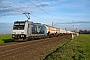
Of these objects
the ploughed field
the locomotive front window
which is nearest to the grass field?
the ploughed field

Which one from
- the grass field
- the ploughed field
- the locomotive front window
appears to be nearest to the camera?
the grass field

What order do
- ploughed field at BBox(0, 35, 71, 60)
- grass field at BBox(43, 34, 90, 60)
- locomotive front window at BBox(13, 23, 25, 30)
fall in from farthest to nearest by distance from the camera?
locomotive front window at BBox(13, 23, 25, 30), ploughed field at BBox(0, 35, 71, 60), grass field at BBox(43, 34, 90, 60)

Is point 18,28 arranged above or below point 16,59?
above

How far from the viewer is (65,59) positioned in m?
12.0

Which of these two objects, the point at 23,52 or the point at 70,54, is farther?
the point at 23,52

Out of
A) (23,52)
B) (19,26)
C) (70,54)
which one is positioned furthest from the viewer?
(19,26)

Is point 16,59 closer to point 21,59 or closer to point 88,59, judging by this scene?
point 21,59

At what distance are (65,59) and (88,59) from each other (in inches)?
54.8

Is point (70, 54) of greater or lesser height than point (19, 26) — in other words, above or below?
below

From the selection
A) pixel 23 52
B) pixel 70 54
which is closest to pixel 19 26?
pixel 23 52

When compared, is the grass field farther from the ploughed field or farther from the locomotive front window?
the locomotive front window

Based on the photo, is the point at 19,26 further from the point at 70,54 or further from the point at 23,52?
the point at 70,54

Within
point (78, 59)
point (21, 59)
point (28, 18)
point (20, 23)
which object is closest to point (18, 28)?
point (20, 23)

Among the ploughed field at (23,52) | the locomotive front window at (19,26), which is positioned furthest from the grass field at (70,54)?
the locomotive front window at (19,26)
